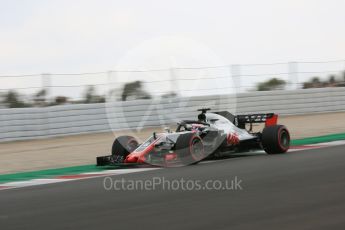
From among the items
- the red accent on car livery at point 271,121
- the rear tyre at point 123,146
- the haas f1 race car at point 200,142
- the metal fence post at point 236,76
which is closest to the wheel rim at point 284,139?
the haas f1 race car at point 200,142

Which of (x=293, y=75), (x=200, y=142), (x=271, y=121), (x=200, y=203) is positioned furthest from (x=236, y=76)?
(x=200, y=203)

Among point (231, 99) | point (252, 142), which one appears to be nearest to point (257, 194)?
point (252, 142)

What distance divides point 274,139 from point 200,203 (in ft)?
15.1

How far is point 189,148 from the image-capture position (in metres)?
9.30

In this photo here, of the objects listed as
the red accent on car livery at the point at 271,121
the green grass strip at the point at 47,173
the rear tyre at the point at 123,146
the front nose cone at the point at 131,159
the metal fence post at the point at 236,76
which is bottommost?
the green grass strip at the point at 47,173

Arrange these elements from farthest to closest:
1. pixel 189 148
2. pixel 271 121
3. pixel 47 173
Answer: pixel 271 121
pixel 47 173
pixel 189 148

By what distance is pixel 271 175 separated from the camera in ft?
25.1

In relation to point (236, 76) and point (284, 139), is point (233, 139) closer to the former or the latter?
point (284, 139)

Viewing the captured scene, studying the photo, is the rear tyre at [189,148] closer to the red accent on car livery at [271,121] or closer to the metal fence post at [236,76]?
the red accent on car livery at [271,121]

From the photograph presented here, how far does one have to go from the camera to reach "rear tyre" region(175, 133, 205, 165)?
9180mm

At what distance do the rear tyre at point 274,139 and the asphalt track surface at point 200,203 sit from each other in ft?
5.55

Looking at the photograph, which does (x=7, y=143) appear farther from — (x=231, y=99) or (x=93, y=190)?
(x=93, y=190)

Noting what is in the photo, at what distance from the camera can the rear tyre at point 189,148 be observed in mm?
9180

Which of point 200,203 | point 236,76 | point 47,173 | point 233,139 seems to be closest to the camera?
point 200,203
